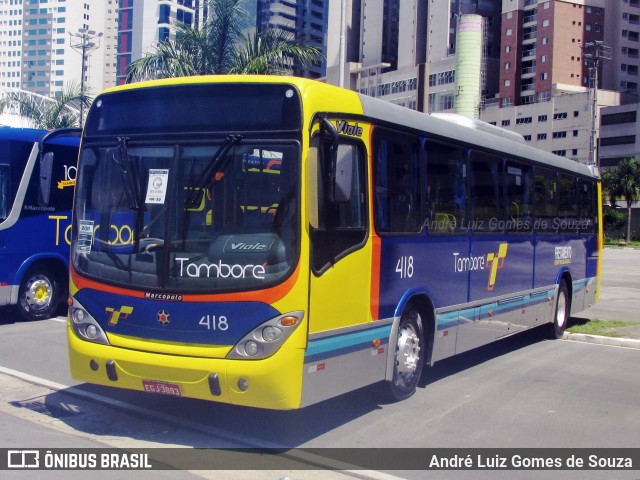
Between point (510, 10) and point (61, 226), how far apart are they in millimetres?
105768

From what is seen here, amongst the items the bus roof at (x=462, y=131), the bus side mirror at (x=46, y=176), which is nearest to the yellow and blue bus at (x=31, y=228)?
the bus side mirror at (x=46, y=176)

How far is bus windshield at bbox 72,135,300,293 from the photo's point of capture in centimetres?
653

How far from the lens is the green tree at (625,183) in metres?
80.0

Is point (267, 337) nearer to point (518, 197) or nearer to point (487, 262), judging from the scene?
point (487, 262)

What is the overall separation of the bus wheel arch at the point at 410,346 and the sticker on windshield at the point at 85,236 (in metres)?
3.14

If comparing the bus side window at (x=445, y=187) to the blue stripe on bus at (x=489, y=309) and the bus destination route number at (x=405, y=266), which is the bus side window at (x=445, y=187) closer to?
the bus destination route number at (x=405, y=266)

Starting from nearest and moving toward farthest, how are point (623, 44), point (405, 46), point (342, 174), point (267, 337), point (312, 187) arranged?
point (267, 337) → point (312, 187) → point (342, 174) → point (623, 44) → point (405, 46)

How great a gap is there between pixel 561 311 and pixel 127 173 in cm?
922

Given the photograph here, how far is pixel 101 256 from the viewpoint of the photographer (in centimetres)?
723

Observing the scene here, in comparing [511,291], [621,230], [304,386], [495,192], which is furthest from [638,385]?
[621,230]

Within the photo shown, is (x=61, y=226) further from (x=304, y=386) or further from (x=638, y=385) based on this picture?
(x=638, y=385)

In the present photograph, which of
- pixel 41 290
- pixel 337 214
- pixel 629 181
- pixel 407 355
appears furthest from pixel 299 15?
pixel 337 214

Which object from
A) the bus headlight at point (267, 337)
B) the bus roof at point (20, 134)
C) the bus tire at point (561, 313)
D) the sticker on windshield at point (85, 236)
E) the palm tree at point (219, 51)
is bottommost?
the bus tire at point (561, 313)

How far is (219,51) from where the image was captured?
21.4 m
